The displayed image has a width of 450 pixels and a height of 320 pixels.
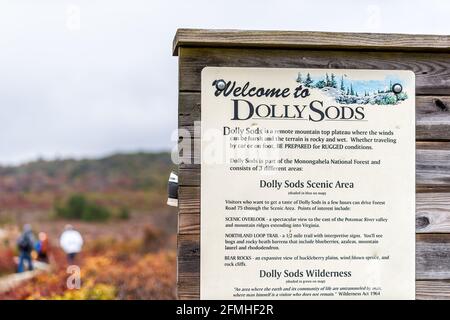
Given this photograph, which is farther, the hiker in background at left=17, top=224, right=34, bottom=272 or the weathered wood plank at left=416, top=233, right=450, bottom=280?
the hiker in background at left=17, top=224, right=34, bottom=272

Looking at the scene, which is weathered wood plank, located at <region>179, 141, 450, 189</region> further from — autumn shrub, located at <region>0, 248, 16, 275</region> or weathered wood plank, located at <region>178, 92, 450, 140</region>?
autumn shrub, located at <region>0, 248, 16, 275</region>

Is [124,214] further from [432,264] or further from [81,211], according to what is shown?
[432,264]

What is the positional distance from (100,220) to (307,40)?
3831cm

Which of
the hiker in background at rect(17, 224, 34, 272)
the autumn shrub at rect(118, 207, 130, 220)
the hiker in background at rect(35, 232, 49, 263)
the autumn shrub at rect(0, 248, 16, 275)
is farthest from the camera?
the autumn shrub at rect(118, 207, 130, 220)

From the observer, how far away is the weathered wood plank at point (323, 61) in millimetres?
4695

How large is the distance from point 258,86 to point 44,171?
5589cm

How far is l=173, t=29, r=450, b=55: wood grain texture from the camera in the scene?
4.64 metres

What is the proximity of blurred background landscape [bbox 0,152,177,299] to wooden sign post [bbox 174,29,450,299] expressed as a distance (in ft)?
16.9

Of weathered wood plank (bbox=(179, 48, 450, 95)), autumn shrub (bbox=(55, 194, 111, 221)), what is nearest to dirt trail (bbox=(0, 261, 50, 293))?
weathered wood plank (bbox=(179, 48, 450, 95))

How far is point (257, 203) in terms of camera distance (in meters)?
4.65

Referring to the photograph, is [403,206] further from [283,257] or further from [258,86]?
[258,86]

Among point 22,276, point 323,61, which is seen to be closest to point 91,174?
point 22,276
